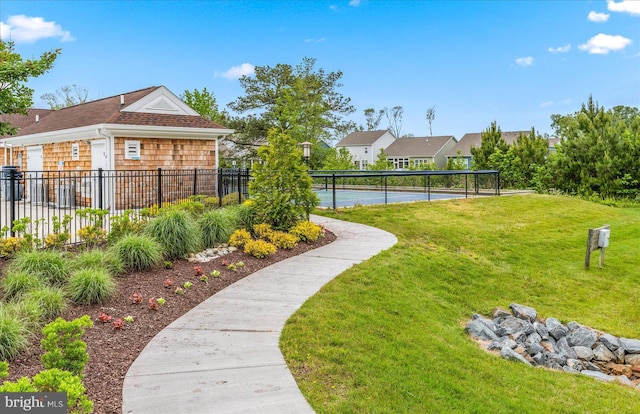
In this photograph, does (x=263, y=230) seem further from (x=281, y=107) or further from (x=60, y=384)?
(x=281, y=107)

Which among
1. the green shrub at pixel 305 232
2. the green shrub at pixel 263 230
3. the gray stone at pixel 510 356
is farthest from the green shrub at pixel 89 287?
the gray stone at pixel 510 356

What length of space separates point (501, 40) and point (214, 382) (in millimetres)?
26294

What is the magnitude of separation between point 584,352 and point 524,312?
1101mm

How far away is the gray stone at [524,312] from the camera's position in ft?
23.7

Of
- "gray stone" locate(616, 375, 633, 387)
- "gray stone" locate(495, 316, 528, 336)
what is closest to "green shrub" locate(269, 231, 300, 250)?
"gray stone" locate(495, 316, 528, 336)

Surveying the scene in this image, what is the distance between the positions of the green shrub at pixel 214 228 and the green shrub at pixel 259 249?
0.63 meters

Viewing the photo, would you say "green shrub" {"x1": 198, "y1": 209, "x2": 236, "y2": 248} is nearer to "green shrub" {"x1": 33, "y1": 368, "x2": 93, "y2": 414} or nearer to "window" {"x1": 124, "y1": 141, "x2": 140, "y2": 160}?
"green shrub" {"x1": 33, "y1": 368, "x2": 93, "y2": 414}

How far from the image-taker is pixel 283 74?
33.6 metres

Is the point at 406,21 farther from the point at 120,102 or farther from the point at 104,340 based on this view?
the point at 104,340

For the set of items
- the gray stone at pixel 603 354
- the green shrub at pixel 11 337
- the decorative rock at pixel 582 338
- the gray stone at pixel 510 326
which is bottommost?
the gray stone at pixel 603 354

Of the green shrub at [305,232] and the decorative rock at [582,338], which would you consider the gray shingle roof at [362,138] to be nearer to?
the green shrub at [305,232]

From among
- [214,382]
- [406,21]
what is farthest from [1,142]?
[214,382]

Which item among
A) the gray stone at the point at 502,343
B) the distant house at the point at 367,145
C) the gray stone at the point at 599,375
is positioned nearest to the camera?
the gray stone at the point at 599,375

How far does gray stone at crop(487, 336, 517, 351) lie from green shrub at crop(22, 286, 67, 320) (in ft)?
16.6
